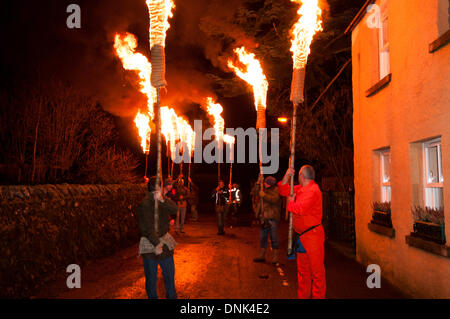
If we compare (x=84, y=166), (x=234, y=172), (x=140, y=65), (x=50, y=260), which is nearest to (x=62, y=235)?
(x=50, y=260)

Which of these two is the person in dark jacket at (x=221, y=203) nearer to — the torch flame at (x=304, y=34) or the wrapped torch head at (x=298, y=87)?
the wrapped torch head at (x=298, y=87)

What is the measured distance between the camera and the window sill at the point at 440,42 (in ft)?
17.9

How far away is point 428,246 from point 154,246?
427cm

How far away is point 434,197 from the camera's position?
6.57 metres

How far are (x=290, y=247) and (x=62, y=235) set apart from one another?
490 centimetres

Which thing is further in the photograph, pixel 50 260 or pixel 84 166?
pixel 84 166

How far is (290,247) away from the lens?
20.3 ft

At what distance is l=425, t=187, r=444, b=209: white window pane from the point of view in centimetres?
646

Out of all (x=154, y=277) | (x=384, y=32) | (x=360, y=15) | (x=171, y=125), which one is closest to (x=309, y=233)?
(x=154, y=277)

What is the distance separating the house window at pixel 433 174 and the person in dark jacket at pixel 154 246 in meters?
4.60

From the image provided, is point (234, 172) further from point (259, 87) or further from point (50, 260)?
point (50, 260)

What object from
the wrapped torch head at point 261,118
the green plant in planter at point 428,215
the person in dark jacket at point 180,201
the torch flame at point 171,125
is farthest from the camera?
the torch flame at point 171,125

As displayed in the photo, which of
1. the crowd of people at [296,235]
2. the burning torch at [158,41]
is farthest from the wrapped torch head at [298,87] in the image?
the burning torch at [158,41]

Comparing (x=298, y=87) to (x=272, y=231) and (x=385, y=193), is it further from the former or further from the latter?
(x=272, y=231)
